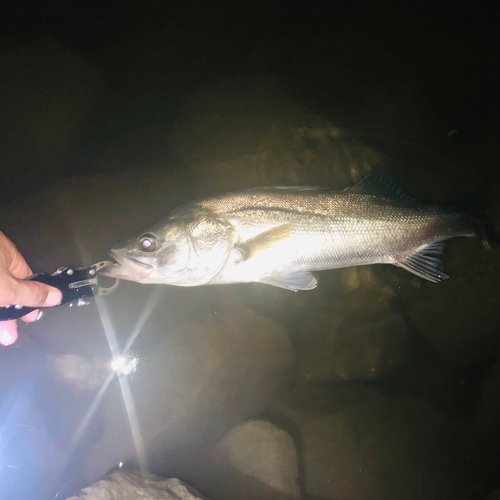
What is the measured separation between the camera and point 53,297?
2188 millimetres

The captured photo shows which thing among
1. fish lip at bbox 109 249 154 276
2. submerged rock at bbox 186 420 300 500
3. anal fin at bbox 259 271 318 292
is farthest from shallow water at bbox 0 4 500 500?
fish lip at bbox 109 249 154 276

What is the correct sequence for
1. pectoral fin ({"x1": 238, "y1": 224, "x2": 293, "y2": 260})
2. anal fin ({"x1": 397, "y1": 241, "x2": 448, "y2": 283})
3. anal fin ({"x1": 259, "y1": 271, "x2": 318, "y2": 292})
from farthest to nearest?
anal fin ({"x1": 397, "y1": 241, "x2": 448, "y2": 283}), anal fin ({"x1": 259, "y1": 271, "x2": 318, "y2": 292}), pectoral fin ({"x1": 238, "y1": 224, "x2": 293, "y2": 260})

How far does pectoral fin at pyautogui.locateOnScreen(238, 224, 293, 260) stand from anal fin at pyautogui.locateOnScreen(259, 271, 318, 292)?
28cm

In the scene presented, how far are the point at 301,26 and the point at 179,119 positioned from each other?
1802mm

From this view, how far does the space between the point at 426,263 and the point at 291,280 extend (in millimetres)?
1287

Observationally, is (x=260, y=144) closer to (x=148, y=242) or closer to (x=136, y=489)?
(x=148, y=242)

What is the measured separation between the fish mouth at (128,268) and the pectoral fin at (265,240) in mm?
777

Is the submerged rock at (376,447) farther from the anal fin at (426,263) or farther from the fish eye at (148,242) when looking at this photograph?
the fish eye at (148,242)

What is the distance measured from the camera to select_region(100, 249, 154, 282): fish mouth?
2.15 metres

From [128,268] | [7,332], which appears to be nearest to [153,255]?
[128,268]

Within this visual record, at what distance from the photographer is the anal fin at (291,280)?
239 cm

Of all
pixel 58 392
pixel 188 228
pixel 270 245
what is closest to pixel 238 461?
pixel 58 392

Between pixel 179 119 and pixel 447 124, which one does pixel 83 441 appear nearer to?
pixel 179 119

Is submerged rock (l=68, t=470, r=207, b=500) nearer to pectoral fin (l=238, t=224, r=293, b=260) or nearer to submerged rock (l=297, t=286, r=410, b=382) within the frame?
submerged rock (l=297, t=286, r=410, b=382)
